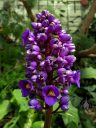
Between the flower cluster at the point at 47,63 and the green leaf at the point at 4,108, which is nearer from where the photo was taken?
the flower cluster at the point at 47,63

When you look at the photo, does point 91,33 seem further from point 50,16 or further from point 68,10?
point 50,16

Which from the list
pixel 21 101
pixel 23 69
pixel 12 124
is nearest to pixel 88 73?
pixel 23 69

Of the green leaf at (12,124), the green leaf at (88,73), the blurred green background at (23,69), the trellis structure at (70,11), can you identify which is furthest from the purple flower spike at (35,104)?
the trellis structure at (70,11)

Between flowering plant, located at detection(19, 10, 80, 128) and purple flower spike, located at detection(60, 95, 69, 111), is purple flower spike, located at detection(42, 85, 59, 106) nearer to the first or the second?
flowering plant, located at detection(19, 10, 80, 128)

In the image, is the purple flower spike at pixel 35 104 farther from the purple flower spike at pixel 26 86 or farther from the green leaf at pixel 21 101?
the green leaf at pixel 21 101

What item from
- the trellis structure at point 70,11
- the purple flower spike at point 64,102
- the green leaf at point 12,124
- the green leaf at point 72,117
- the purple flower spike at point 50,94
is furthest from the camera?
the trellis structure at point 70,11

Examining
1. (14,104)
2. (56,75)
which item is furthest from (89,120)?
(56,75)

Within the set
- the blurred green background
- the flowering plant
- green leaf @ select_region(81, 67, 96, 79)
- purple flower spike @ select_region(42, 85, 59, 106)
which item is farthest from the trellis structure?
purple flower spike @ select_region(42, 85, 59, 106)
